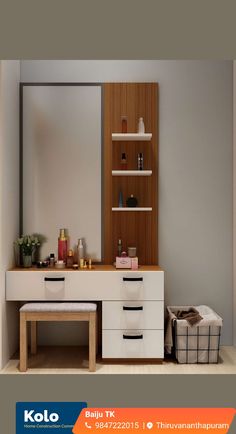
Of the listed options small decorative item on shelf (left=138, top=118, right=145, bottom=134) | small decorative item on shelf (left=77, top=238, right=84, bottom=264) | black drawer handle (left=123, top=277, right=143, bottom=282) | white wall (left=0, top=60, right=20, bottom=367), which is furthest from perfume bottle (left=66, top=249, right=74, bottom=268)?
small decorative item on shelf (left=138, top=118, right=145, bottom=134)

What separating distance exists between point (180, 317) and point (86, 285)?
935 millimetres

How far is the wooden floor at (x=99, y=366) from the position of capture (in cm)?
459

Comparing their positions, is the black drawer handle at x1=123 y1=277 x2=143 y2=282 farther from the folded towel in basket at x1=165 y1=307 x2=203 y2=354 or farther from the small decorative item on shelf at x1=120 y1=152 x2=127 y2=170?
the small decorative item on shelf at x1=120 y1=152 x2=127 y2=170

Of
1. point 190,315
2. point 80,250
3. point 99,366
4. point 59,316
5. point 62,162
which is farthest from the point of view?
point 62,162

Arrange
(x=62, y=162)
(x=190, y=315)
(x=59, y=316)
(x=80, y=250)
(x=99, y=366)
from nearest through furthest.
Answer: (x=59, y=316), (x=99, y=366), (x=190, y=315), (x=80, y=250), (x=62, y=162)

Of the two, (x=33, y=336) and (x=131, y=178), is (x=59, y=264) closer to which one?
(x=33, y=336)

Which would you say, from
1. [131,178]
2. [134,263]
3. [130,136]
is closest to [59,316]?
[134,263]

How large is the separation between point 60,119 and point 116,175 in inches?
29.9

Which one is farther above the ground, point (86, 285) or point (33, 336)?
point (86, 285)

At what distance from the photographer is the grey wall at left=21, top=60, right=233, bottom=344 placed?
534 cm

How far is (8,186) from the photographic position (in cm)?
A: 489

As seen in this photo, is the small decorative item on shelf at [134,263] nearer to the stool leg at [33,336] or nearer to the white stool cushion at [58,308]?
the white stool cushion at [58,308]

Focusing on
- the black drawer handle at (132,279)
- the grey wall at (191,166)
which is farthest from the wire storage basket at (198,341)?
the grey wall at (191,166)

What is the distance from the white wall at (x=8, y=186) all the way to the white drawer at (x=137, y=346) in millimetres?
883
